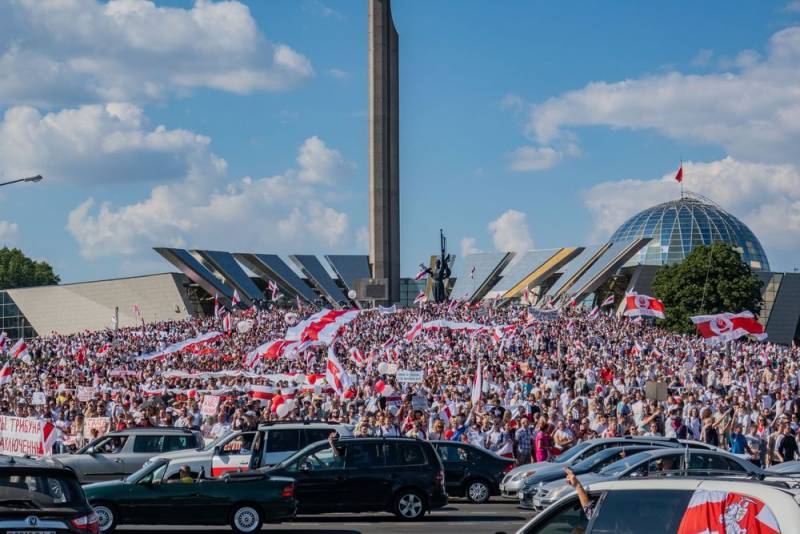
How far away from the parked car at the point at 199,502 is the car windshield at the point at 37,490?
5.65m

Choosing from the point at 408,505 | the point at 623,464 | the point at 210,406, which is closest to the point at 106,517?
the point at 408,505

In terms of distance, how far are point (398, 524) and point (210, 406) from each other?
1146 cm

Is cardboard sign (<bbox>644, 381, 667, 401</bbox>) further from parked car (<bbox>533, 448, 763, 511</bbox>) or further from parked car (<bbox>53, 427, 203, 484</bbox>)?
parked car (<bbox>53, 427, 203, 484</bbox>)

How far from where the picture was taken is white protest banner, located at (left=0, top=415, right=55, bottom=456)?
25219mm

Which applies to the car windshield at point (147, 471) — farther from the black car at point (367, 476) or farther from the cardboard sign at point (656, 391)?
the cardboard sign at point (656, 391)

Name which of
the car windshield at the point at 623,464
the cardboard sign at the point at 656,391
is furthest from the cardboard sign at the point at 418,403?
the car windshield at the point at 623,464

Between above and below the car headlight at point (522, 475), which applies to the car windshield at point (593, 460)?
above

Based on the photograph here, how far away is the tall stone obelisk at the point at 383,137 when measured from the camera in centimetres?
9838

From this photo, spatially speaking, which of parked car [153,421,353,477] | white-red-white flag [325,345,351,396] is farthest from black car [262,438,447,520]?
white-red-white flag [325,345,351,396]

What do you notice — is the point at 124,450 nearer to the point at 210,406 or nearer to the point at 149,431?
the point at 149,431

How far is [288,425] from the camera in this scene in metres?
19.8

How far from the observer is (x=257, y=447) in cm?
1934

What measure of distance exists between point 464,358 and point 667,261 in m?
81.9

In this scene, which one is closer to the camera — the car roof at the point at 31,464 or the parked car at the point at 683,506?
the parked car at the point at 683,506
